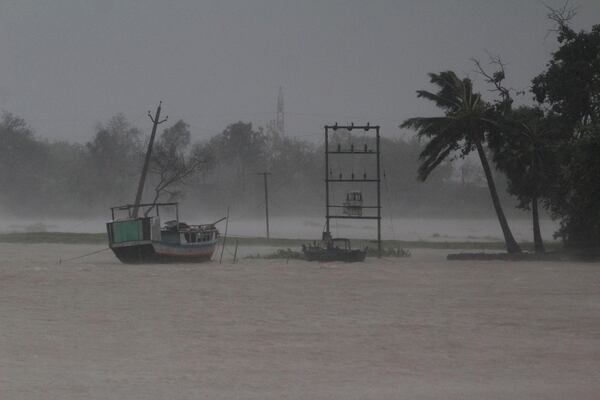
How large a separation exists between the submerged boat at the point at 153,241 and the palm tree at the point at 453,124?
12.3 m

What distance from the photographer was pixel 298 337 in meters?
19.0

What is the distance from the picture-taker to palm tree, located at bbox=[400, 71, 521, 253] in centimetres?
4678

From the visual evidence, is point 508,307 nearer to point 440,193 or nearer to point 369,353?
point 369,353

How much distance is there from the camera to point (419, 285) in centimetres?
3114

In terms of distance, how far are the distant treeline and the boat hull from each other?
210 feet

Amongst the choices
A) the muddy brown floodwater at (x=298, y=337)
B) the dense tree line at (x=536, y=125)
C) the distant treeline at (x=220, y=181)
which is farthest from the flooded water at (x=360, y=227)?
the muddy brown floodwater at (x=298, y=337)

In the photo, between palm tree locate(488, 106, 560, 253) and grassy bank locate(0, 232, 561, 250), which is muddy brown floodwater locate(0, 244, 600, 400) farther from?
grassy bank locate(0, 232, 561, 250)

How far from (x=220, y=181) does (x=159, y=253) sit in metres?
77.0

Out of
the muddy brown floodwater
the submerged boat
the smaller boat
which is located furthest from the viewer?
the submerged boat

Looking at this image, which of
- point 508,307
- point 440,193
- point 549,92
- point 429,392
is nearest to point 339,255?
point 549,92

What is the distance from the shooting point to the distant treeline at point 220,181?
366 ft

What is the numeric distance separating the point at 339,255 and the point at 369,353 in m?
24.8

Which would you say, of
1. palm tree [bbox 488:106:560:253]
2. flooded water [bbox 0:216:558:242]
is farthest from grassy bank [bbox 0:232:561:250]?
palm tree [bbox 488:106:560:253]

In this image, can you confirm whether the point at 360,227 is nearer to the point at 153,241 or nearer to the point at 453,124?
the point at 453,124
